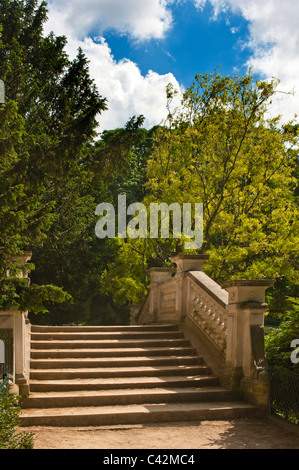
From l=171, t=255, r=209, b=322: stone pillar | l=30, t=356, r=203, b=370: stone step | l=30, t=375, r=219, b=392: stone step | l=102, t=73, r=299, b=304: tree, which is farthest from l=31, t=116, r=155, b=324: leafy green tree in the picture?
l=30, t=375, r=219, b=392: stone step

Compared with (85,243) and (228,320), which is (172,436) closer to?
(228,320)

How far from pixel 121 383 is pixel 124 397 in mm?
461

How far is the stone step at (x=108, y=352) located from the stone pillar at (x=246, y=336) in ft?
5.01

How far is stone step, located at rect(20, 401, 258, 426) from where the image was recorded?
6.31 m

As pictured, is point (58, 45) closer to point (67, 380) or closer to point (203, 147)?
point (203, 147)

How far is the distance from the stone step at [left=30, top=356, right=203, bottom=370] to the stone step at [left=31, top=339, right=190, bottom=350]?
19.6 inches

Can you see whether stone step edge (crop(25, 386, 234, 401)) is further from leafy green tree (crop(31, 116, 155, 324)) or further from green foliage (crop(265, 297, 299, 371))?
leafy green tree (crop(31, 116, 155, 324))

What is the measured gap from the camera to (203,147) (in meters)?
13.9

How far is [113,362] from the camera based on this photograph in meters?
8.41

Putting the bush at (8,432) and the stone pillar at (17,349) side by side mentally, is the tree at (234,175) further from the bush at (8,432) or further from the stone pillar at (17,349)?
the bush at (8,432)

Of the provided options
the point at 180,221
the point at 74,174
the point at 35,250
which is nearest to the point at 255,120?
the point at 180,221

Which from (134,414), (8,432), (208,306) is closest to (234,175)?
(208,306)

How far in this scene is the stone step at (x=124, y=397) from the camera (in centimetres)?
688

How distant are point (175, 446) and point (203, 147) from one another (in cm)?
1002
